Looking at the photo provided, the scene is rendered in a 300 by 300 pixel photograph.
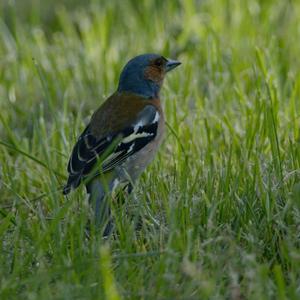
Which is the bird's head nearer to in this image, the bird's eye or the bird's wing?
the bird's eye

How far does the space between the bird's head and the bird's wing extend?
330mm

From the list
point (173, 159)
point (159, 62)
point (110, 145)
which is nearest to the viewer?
point (110, 145)

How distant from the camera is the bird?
14.7 feet

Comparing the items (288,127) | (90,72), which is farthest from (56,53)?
(288,127)

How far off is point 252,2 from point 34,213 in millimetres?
3542

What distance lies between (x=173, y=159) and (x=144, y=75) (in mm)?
746

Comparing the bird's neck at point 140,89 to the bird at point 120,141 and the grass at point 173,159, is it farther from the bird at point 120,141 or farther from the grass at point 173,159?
the grass at point 173,159

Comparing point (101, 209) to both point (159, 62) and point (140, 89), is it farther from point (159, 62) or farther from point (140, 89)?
point (159, 62)

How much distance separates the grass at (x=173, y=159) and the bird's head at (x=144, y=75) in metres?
0.20

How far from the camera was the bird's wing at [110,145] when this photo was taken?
4480 millimetres

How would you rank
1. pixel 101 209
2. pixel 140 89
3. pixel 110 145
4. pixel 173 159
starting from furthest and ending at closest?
1. pixel 140 89
2. pixel 173 159
3. pixel 110 145
4. pixel 101 209

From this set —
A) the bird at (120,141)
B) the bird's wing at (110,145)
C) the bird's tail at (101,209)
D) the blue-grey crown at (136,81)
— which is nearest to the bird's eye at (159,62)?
the blue-grey crown at (136,81)

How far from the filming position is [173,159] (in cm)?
488

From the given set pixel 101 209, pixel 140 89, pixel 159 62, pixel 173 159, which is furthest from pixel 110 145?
pixel 159 62
